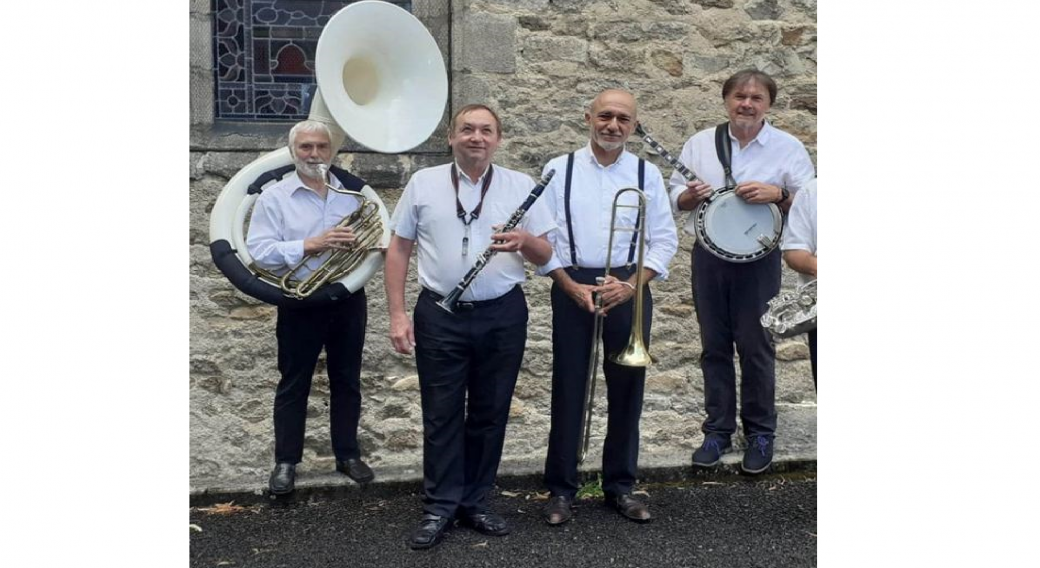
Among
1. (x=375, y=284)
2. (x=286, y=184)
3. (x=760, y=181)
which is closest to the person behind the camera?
(x=286, y=184)

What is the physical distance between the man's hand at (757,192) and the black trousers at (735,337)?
0.90ft

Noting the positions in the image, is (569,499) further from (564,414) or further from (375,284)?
(375,284)

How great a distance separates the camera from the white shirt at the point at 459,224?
3.92 m

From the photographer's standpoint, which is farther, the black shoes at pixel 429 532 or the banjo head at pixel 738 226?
the banjo head at pixel 738 226

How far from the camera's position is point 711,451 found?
479 centimetres

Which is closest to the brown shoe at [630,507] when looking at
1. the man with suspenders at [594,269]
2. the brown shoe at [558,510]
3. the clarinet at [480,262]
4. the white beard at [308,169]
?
the man with suspenders at [594,269]

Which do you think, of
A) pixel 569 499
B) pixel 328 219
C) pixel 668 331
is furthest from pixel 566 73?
pixel 569 499

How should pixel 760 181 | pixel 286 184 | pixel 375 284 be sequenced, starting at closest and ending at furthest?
pixel 286 184
pixel 760 181
pixel 375 284

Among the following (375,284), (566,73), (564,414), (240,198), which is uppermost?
(566,73)

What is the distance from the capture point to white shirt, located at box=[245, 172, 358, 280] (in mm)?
4109

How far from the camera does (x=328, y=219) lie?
4.17m

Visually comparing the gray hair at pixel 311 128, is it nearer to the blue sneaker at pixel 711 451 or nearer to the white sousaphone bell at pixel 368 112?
the white sousaphone bell at pixel 368 112

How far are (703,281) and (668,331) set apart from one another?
1155 millimetres

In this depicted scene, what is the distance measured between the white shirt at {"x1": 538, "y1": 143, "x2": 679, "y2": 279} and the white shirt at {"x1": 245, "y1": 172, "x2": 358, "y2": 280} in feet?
2.75
